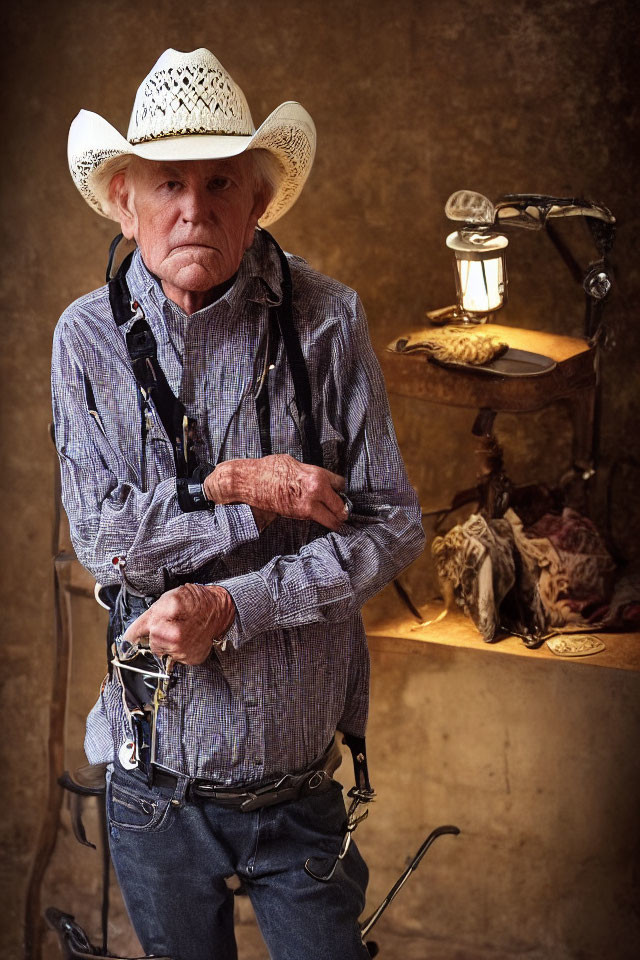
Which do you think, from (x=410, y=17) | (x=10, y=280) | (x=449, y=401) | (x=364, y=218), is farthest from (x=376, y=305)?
(x=10, y=280)

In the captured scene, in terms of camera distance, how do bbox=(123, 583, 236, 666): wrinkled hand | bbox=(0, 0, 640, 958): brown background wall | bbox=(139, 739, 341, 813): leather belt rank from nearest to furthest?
bbox=(123, 583, 236, 666): wrinkled hand
bbox=(139, 739, 341, 813): leather belt
bbox=(0, 0, 640, 958): brown background wall

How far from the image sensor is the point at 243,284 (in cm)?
197

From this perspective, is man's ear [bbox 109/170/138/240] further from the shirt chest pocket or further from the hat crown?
the shirt chest pocket

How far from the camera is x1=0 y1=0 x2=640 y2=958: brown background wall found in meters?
3.43

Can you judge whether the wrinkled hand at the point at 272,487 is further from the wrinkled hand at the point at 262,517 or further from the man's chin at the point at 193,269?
the man's chin at the point at 193,269

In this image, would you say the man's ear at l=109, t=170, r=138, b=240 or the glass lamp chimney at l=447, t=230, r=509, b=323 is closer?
the man's ear at l=109, t=170, r=138, b=240

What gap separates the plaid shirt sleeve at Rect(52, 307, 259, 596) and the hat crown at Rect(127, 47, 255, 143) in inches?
13.4

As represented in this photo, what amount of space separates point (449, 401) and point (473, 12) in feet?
3.74

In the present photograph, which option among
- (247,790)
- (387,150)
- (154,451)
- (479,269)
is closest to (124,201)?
(154,451)

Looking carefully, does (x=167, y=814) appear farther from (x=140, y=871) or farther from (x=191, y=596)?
(x=191, y=596)

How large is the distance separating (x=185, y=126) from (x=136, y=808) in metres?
1.12

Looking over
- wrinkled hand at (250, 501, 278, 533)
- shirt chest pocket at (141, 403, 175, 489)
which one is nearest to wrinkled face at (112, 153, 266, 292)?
shirt chest pocket at (141, 403, 175, 489)

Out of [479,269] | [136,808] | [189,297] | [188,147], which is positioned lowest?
[136,808]

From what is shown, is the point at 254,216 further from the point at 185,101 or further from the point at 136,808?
the point at 136,808
